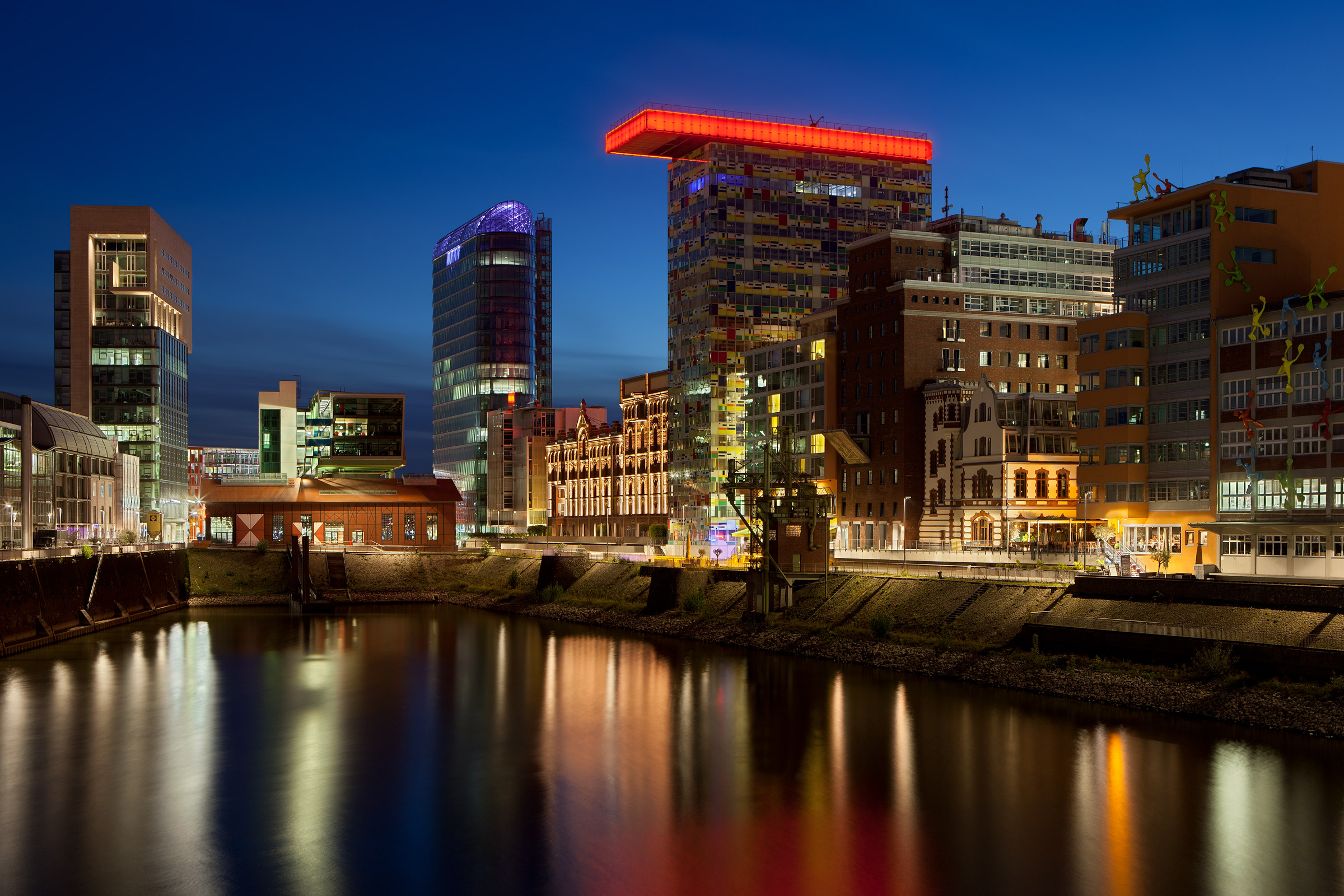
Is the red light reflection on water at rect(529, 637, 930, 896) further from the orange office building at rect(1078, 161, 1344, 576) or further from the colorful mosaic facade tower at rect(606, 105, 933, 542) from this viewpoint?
the colorful mosaic facade tower at rect(606, 105, 933, 542)

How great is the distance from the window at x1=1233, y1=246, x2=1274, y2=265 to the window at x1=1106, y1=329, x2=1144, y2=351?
7959 millimetres

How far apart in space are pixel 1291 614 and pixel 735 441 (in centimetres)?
9501

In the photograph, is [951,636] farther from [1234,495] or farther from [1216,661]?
[1234,495]

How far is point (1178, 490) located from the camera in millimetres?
78062

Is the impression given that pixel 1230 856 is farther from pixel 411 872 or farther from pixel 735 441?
pixel 735 441

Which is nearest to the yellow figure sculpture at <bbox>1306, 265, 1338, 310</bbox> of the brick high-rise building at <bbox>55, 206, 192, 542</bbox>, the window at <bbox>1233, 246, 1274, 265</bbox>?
the window at <bbox>1233, 246, 1274, 265</bbox>

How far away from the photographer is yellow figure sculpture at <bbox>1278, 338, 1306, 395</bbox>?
2692 inches

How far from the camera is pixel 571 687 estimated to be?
2751 inches

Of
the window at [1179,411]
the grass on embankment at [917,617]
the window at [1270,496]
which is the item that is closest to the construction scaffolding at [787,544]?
the grass on embankment at [917,617]

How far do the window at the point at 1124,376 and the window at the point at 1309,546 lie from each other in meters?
20.2

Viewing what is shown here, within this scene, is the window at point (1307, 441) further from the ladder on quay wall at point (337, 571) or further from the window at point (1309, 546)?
the ladder on quay wall at point (337, 571)

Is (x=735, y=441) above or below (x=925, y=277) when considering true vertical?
below

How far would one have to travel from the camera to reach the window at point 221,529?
150500mm

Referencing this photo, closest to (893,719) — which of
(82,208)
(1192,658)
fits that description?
(1192,658)
